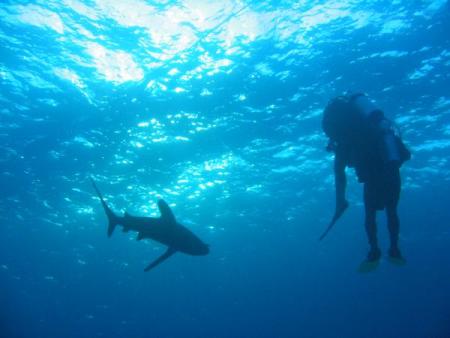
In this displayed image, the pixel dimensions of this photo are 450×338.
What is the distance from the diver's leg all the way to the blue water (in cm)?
821

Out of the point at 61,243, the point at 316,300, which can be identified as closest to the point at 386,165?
the point at 61,243

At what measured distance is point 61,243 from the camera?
98.7ft

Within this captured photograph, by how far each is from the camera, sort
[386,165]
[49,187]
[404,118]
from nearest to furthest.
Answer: [386,165] → [404,118] → [49,187]

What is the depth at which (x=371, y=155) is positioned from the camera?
458cm

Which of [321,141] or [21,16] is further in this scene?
[321,141]

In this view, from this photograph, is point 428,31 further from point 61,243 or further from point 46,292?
point 46,292

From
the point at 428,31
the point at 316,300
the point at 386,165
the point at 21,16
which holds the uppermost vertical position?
the point at 316,300

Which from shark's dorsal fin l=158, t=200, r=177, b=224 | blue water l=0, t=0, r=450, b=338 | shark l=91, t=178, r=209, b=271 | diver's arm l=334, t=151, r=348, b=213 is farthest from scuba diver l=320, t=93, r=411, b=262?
blue water l=0, t=0, r=450, b=338

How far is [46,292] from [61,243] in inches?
733

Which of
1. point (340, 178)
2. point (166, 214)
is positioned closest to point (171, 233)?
point (166, 214)

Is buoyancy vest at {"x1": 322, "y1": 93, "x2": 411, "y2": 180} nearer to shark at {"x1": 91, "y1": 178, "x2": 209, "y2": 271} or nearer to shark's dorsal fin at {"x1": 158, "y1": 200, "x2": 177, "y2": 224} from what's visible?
shark at {"x1": 91, "y1": 178, "x2": 209, "y2": 271}

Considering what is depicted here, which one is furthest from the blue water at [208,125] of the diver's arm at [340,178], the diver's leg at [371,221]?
the diver's leg at [371,221]

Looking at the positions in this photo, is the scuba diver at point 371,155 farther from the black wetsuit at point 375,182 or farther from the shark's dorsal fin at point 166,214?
the shark's dorsal fin at point 166,214

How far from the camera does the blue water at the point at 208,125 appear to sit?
1147cm
